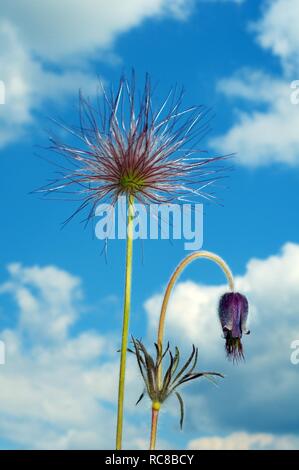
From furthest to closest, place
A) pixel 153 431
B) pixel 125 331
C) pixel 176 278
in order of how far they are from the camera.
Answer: pixel 176 278 → pixel 153 431 → pixel 125 331

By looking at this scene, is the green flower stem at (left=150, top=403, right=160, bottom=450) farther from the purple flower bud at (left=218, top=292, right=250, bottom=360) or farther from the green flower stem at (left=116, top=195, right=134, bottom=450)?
the purple flower bud at (left=218, top=292, right=250, bottom=360)

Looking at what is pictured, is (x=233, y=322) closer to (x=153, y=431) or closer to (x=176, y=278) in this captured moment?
(x=176, y=278)

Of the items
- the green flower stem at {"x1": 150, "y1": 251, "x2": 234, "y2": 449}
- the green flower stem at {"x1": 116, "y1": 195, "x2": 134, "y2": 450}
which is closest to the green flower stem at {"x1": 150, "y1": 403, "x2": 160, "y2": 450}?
the green flower stem at {"x1": 150, "y1": 251, "x2": 234, "y2": 449}

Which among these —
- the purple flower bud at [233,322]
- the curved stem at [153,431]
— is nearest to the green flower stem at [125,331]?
the curved stem at [153,431]

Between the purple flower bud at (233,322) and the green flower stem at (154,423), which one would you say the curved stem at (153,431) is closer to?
the green flower stem at (154,423)

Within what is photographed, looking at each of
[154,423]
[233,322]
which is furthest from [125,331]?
[233,322]

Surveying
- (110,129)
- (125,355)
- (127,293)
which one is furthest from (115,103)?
(125,355)

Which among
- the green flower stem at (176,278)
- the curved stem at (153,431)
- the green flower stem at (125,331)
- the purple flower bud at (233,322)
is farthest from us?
the purple flower bud at (233,322)
